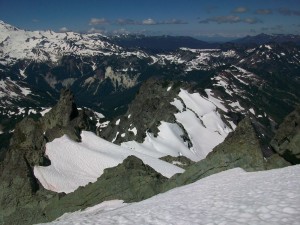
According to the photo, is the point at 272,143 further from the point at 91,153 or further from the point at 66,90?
the point at 66,90

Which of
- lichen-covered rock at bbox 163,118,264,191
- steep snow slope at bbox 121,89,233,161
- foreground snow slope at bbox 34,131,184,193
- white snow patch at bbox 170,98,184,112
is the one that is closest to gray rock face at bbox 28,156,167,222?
lichen-covered rock at bbox 163,118,264,191

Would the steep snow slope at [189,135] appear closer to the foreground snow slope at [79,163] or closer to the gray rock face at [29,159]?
the gray rock face at [29,159]

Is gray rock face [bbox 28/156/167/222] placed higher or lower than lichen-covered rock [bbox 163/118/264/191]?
lower

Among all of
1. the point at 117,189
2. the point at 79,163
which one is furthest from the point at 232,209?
the point at 79,163

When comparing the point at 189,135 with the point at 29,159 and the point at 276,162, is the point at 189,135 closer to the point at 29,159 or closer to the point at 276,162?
the point at 29,159

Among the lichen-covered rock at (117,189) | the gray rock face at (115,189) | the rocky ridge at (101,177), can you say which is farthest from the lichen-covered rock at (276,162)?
the gray rock face at (115,189)

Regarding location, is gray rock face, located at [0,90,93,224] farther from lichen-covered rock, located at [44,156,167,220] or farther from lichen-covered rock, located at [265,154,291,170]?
lichen-covered rock, located at [265,154,291,170]
